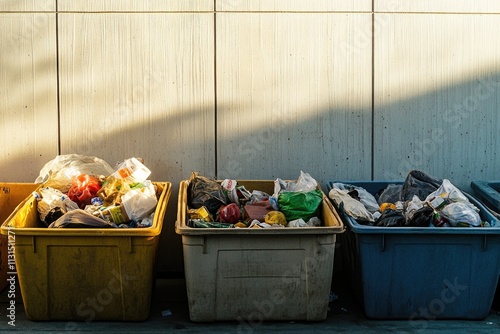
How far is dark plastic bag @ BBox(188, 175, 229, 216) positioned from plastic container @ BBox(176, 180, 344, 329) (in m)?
0.42

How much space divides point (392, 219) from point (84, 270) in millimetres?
1988

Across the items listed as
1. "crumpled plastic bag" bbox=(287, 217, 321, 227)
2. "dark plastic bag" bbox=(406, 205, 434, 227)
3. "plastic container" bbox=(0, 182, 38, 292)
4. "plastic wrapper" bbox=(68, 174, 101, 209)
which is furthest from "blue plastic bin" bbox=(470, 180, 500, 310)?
"plastic container" bbox=(0, 182, 38, 292)

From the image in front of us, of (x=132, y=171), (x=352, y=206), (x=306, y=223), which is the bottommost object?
(x=306, y=223)

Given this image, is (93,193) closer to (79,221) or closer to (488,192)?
(79,221)

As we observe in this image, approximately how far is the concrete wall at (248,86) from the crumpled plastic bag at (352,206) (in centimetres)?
63

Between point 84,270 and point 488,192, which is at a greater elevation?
point 488,192

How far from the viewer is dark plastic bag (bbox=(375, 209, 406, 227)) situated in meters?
5.00

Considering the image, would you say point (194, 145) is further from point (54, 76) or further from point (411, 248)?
point (411, 248)

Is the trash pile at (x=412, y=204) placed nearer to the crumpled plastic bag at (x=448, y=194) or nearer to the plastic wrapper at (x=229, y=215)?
the crumpled plastic bag at (x=448, y=194)

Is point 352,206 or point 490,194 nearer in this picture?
point 352,206

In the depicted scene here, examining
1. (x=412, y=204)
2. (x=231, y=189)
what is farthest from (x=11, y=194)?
(x=412, y=204)

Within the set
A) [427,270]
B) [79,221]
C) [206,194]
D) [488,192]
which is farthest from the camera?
[488,192]

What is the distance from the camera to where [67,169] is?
564 centimetres

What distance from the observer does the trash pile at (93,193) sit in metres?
5.09
